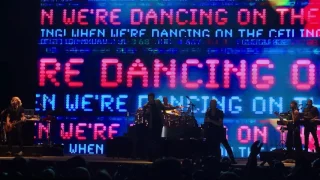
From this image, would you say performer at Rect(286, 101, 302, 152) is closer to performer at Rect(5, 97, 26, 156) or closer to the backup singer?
the backup singer

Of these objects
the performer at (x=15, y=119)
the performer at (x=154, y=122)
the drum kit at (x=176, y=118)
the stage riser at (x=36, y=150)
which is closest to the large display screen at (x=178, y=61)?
the drum kit at (x=176, y=118)

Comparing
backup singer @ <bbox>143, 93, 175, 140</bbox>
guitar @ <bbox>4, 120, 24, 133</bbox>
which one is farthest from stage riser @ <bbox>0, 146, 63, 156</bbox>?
backup singer @ <bbox>143, 93, 175, 140</bbox>

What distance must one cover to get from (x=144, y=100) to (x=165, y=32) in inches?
99.5

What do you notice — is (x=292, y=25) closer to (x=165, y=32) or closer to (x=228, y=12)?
(x=228, y=12)

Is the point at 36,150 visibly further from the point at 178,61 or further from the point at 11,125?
the point at 178,61

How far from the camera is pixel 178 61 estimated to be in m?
21.0

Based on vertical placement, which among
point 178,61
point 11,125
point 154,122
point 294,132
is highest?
point 178,61

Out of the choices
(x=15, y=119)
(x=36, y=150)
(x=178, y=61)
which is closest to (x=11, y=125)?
(x=15, y=119)

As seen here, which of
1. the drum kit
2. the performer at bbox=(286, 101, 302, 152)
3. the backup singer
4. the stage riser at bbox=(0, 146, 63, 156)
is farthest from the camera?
the stage riser at bbox=(0, 146, 63, 156)

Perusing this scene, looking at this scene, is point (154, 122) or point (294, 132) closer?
point (154, 122)

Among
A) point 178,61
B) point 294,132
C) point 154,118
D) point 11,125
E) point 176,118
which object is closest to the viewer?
point 154,118

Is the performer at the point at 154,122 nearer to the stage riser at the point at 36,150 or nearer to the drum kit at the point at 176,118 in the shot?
the drum kit at the point at 176,118

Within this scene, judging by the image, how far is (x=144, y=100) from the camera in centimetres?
2102

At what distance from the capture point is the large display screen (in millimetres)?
20719
